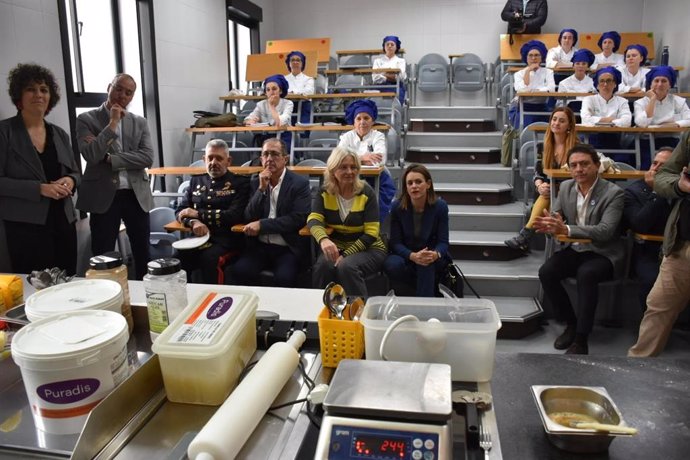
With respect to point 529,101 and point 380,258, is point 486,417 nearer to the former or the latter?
point 380,258

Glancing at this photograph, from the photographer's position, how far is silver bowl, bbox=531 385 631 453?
2.72 feet

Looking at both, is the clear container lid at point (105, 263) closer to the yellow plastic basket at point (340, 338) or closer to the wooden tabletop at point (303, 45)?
the yellow plastic basket at point (340, 338)

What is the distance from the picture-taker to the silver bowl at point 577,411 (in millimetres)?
830

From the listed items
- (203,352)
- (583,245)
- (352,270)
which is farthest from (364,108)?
(203,352)

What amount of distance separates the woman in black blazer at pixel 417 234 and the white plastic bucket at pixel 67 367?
2.18m

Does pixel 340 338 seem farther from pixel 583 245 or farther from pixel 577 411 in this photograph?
pixel 583 245

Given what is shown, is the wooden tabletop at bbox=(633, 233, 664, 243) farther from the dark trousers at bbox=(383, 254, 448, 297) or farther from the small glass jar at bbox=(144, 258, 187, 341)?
the small glass jar at bbox=(144, 258, 187, 341)

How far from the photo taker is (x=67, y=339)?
846 mm

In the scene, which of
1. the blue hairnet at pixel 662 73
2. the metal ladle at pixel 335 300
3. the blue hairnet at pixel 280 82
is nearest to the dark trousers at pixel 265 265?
the metal ladle at pixel 335 300

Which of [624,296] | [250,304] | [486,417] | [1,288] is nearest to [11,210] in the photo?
[1,288]

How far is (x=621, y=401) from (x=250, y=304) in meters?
0.74

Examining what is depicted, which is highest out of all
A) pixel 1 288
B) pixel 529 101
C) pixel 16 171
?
pixel 529 101

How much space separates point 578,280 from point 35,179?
291cm

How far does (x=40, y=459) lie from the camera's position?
0.82m
